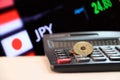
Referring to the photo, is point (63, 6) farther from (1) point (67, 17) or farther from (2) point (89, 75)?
(2) point (89, 75)

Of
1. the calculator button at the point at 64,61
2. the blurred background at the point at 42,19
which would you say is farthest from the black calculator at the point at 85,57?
the blurred background at the point at 42,19

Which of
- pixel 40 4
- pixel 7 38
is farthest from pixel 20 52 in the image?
pixel 40 4

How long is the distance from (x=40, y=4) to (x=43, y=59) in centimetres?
30

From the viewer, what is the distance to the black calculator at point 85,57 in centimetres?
61

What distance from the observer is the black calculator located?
24.0 inches

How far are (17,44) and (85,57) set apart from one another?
0.41 meters

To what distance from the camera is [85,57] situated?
0.64 m

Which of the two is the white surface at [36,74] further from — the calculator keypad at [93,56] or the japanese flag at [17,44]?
the japanese flag at [17,44]

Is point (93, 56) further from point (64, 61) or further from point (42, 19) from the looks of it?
point (42, 19)

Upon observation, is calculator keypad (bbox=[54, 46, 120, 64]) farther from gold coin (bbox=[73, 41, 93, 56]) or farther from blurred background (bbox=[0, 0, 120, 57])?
blurred background (bbox=[0, 0, 120, 57])

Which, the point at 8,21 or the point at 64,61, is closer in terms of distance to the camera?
the point at 64,61

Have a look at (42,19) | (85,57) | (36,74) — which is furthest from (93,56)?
(42,19)

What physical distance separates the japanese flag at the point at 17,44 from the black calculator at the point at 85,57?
0.20 meters

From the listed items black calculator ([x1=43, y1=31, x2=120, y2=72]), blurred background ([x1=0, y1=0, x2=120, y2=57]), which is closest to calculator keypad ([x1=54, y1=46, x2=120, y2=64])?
black calculator ([x1=43, y1=31, x2=120, y2=72])
